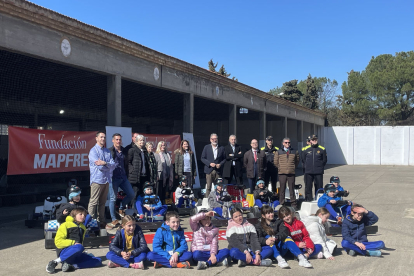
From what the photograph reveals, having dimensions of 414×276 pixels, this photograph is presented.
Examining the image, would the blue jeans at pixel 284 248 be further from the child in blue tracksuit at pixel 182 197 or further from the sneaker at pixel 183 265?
the child in blue tracksuit at pixel 182 197

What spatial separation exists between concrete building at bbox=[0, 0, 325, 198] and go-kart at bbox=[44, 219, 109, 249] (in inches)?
143

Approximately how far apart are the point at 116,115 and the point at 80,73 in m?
2.84

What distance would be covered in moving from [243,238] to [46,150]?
5.75m

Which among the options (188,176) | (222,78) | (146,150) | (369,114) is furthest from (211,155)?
(369,114)

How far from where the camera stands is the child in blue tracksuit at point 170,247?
17.1 feet

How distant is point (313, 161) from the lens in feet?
32.2

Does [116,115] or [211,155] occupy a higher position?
[116,115]

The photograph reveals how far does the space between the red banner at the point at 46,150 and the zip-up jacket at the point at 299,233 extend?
5.51 m

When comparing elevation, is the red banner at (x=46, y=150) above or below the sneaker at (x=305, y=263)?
above

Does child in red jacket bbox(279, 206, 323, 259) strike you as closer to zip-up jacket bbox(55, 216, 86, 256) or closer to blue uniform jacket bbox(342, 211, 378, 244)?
blue uniform jacket bbox(342, 211, 378, 244)

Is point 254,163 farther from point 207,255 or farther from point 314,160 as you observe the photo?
point 207,255

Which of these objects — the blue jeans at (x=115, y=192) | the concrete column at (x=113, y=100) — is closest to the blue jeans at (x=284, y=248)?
the blue jeans at (x=115, y=192)

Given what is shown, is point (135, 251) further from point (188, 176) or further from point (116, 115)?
point (116, 115)

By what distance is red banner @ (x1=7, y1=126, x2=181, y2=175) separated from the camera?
8.64 m
